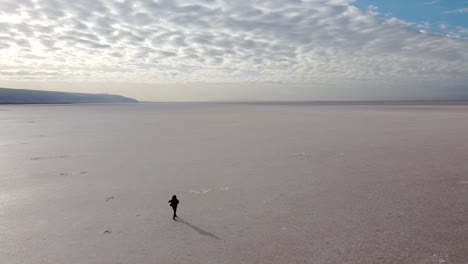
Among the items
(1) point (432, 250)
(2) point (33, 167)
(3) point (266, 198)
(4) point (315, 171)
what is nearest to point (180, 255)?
(3) point (266, 198)

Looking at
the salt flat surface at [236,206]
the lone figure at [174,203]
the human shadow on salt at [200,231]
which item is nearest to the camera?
the salt flat surface at [236,206]

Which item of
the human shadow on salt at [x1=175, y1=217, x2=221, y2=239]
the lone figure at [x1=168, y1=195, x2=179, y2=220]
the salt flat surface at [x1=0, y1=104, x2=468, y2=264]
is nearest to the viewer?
the salt flat surface at [x1=0, y1=104, x2=468, y2=264]

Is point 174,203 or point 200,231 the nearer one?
point 200,231

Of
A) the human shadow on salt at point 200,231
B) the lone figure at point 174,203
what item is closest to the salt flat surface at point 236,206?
the human shadow on salt at point 200,231

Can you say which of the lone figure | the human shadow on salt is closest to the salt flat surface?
the human shadow on salt

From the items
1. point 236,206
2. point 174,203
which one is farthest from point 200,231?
point 236,206

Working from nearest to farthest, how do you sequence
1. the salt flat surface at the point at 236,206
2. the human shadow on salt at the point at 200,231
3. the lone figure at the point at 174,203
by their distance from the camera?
the salt flat surface at the point at 236,206
the human shadow on salt at the point at 200,231
the lone figure at the point at 174,203

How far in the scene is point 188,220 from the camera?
5855 mm

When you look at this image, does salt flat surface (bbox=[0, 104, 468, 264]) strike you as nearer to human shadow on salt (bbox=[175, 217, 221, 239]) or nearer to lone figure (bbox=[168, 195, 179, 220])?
human shadow on salt (bbox=[175, 217, 221, 239])

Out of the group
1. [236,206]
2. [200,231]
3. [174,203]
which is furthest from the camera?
[236,206]

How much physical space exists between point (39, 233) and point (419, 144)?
1354 cm

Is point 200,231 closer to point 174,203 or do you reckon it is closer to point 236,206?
point 174,203

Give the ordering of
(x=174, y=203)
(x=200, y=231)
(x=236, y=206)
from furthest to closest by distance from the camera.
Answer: (x=236, y=206), (x=174, y=203), (x=200, y=231)

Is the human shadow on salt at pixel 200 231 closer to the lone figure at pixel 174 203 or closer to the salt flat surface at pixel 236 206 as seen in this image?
the salt flat surface at pixel 236 206
